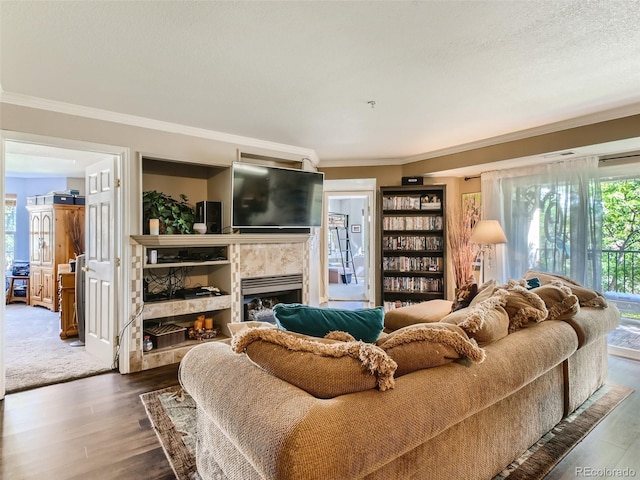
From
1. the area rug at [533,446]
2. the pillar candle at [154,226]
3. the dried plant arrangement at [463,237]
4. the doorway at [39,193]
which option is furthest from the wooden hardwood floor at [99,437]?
the dried plant arrangement at [463,237]

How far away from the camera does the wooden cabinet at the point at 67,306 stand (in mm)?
4391

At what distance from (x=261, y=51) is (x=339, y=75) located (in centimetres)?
59

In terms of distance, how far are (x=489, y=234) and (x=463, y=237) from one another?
2.16 feet

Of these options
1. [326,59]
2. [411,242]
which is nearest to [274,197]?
[326,59]

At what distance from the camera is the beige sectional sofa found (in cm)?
106

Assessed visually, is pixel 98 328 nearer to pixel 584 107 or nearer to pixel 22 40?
pixel 22 40

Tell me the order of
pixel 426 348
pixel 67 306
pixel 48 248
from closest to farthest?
1. pixel 426 348
2. pixel 67 306
3. pixel 48 248

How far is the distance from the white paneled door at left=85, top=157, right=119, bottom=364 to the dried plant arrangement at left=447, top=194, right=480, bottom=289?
407 centimetres

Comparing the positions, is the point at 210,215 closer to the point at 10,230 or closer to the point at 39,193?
the point at 39,193

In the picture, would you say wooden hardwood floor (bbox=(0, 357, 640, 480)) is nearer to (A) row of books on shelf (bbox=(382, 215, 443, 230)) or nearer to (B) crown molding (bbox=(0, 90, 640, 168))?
(B) crown molding (bbox=(0, 90, 640, 168))

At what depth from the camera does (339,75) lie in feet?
8.21

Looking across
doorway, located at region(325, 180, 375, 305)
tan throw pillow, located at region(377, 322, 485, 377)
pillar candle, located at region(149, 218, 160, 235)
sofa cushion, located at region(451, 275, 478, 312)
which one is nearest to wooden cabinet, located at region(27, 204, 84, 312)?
pillar candle, located at region(149, 218, 160, 235)

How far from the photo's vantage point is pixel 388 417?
1.21 metres

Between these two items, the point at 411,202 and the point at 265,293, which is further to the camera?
the point at 411,202
